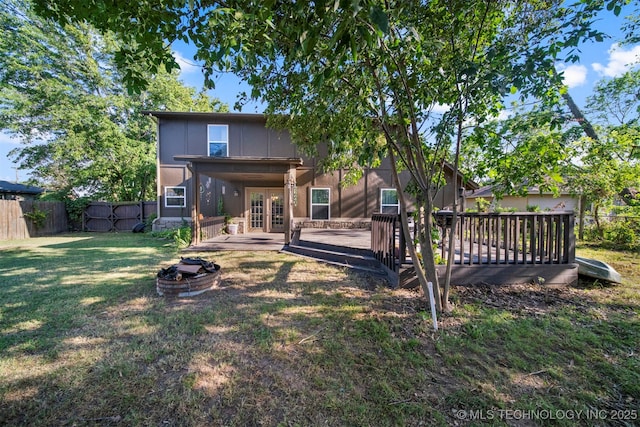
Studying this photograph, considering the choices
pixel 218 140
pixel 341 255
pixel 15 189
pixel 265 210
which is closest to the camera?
pixel 341 255

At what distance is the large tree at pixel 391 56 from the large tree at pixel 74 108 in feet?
40.4

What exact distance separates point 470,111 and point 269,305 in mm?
3830

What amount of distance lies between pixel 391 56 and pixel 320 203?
908 centimetres

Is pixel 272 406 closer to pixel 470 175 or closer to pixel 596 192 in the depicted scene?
pixel 470 175

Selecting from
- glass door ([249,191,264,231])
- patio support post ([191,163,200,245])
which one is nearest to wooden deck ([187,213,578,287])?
patio support post ([191,163,200,245])

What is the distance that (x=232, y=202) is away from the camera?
11.9m

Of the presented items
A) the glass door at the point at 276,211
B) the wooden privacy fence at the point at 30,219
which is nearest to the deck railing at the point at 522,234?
the glass door at the point at 276,211

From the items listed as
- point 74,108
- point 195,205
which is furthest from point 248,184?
point 74,108

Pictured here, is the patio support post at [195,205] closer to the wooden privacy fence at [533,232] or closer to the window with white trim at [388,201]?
the wooden privacy fence at [533,232]

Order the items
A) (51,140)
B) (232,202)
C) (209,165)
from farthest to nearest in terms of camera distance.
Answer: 1. (51,140)
2. (232,202)
3. (209,165)

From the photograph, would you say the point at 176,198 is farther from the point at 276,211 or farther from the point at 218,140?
the point at 276,211

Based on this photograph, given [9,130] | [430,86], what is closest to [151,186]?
[9,130]

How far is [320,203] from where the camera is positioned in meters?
11.5

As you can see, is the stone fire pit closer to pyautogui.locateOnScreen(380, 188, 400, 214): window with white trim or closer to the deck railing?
the deck railing
